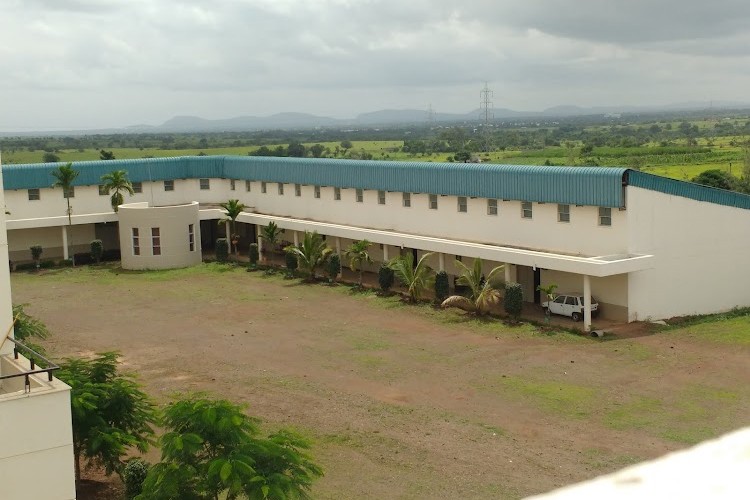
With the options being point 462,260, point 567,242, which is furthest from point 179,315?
point 567,242

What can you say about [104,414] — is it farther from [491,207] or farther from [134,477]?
[491,207]

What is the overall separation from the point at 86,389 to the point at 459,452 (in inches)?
287

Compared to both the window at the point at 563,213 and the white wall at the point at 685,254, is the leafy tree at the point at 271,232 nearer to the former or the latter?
the window at the point at 563,213

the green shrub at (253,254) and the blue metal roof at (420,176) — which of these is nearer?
the blue metal roof at (420,176)

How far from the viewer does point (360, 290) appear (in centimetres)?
3622

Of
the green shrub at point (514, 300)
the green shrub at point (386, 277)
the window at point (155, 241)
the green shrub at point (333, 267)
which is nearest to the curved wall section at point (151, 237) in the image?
the window at point (155, 241)

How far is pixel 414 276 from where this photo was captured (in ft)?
109

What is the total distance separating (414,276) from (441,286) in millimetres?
1081

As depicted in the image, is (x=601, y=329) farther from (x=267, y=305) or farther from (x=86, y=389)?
(x=86, y=389)

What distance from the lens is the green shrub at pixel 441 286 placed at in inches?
1296

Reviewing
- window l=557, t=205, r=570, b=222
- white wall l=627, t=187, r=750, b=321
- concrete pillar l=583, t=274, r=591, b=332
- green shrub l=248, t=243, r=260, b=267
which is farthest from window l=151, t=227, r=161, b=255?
white wall l=627, t=187, r=750, b=321

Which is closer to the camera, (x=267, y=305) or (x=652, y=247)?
(x=652, y=247)

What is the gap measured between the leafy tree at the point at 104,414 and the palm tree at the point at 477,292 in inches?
613

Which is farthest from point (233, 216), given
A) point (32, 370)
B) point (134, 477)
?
point (32, 370)
